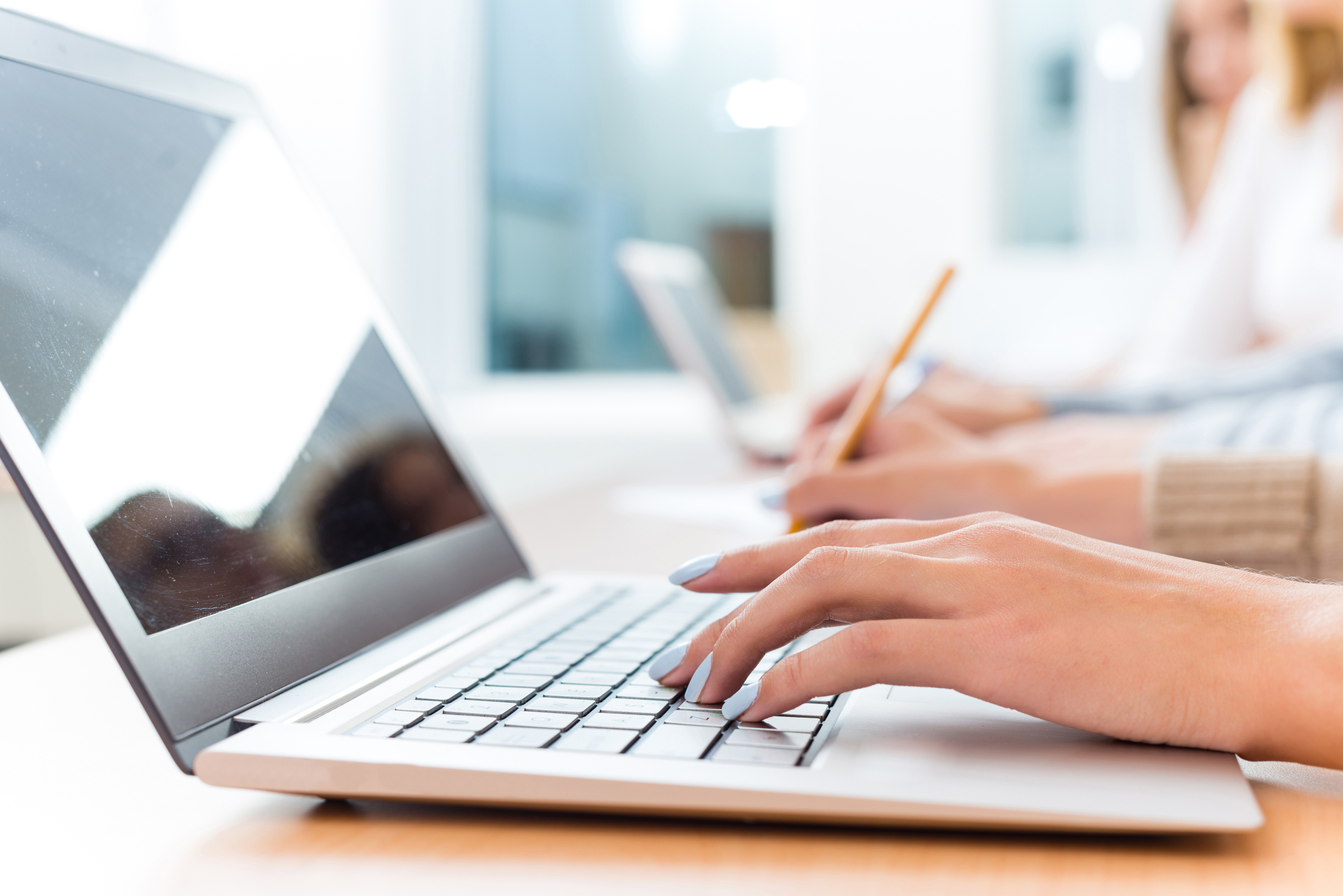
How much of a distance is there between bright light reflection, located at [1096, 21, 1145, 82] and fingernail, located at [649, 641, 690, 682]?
3.08 meters

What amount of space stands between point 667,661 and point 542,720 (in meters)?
0.06

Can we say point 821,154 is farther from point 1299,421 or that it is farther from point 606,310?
point 1299,421

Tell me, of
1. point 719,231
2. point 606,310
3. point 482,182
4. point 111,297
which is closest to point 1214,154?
point 719,231

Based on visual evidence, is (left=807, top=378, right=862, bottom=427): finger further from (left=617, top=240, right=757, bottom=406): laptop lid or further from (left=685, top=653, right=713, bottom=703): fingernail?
(left=685, top=653, right=713, bottom=703): fingernail

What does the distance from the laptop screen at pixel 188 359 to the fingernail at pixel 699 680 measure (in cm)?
16

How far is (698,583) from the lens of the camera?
17.0 inches

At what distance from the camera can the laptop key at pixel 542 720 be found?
353mm

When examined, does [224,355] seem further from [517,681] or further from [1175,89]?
[1175,89]

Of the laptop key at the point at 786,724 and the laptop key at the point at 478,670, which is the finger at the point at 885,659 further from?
the laptop key at the point at 478,670

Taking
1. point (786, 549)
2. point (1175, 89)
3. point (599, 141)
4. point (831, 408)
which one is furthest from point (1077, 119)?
point (786, 549)

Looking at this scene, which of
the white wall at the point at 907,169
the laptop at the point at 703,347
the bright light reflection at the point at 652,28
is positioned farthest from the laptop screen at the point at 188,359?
the bright light reflection at the point at 652,28

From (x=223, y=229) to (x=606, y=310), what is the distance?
105 inches

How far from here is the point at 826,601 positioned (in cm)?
37

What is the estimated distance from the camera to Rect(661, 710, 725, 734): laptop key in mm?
358
